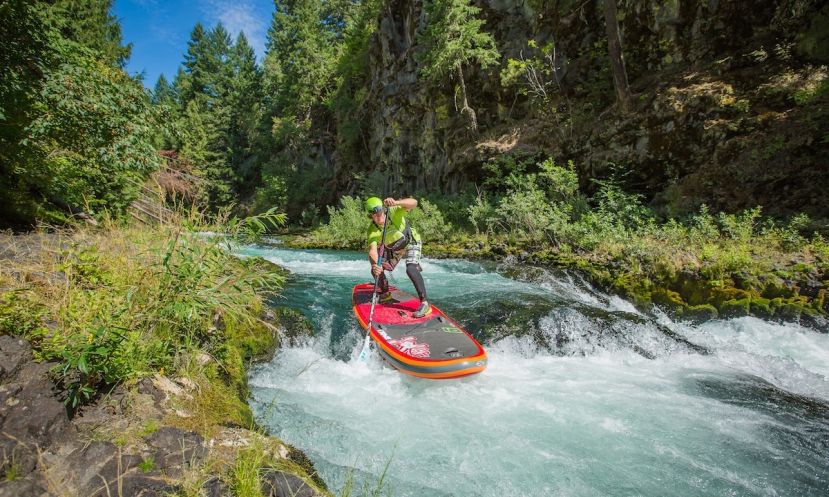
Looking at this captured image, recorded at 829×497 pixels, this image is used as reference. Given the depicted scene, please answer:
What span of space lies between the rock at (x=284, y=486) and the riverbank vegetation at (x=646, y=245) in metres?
7.50

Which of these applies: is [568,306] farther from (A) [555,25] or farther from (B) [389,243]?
(A) [555,25]

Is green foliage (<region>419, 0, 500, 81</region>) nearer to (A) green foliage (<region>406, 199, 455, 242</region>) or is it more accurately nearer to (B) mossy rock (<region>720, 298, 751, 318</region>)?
(A) green foliage (<region>406, 199, 455, 242</region>)

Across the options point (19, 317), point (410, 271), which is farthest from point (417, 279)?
point (19, 317)

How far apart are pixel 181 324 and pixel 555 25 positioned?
60.1 feet

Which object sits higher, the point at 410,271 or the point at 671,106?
the point at 671,106

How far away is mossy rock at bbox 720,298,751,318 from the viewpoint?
671cm

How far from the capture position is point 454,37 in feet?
56.8

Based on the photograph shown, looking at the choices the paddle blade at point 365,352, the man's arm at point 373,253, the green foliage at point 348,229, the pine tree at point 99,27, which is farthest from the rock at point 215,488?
the pine tree at point 99,27

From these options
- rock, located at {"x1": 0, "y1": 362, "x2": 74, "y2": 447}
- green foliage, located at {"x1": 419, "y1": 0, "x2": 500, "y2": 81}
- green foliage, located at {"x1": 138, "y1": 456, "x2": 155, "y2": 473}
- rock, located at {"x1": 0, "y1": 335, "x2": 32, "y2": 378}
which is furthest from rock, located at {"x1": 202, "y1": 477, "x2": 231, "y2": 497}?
green foliage, located at {"x1": 419, "y1": 0, "x2": 500, "y2": 81}

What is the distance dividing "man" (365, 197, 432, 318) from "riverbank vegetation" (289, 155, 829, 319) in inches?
191

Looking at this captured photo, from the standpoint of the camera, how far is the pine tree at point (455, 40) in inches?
651

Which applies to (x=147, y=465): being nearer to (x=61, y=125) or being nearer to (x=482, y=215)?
(x=61, y=125)

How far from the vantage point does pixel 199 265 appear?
326 cm

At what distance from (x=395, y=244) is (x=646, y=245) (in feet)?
19.1
